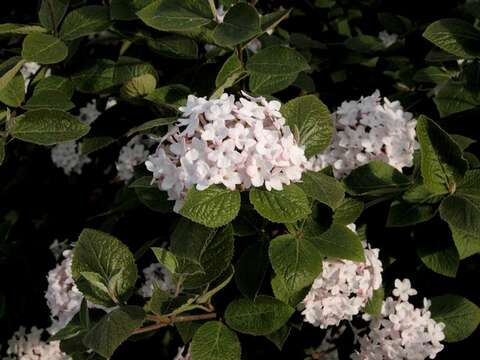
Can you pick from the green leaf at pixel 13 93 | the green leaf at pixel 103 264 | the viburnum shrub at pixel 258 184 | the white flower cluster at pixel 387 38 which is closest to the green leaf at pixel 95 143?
the viburnum shrub at pixel 258 184

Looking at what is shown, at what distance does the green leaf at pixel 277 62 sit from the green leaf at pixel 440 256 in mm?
563

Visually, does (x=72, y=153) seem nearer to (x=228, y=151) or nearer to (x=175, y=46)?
(x=175, y=46)

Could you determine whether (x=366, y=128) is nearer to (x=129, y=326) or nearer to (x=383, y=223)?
(x=383, y=223)

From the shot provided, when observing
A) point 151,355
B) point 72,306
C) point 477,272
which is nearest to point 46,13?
point 72,306

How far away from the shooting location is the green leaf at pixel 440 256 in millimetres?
1825

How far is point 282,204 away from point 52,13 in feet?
3.16

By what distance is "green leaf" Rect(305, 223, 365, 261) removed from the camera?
1637mm

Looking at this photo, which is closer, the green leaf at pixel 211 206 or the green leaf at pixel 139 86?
the green leaf at pixel 211 206

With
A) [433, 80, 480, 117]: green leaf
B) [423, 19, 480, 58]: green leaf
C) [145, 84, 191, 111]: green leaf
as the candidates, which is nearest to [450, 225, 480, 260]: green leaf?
[433, 80, 480, 117]: green leaf

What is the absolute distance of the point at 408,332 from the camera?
6.15ft

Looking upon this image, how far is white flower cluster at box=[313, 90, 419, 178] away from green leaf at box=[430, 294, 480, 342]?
399 millimetres

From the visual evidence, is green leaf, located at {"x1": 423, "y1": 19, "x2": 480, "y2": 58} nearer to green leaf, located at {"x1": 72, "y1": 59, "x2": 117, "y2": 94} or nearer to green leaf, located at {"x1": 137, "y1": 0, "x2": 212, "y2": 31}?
green leaf, located at {"x1": 137, "y1": 0, "x2": 212, "y2": 31}

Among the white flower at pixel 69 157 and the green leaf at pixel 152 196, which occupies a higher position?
the green leaf at pixel 152 196

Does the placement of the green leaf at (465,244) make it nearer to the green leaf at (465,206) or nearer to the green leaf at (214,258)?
the green leaf at (465,206)
